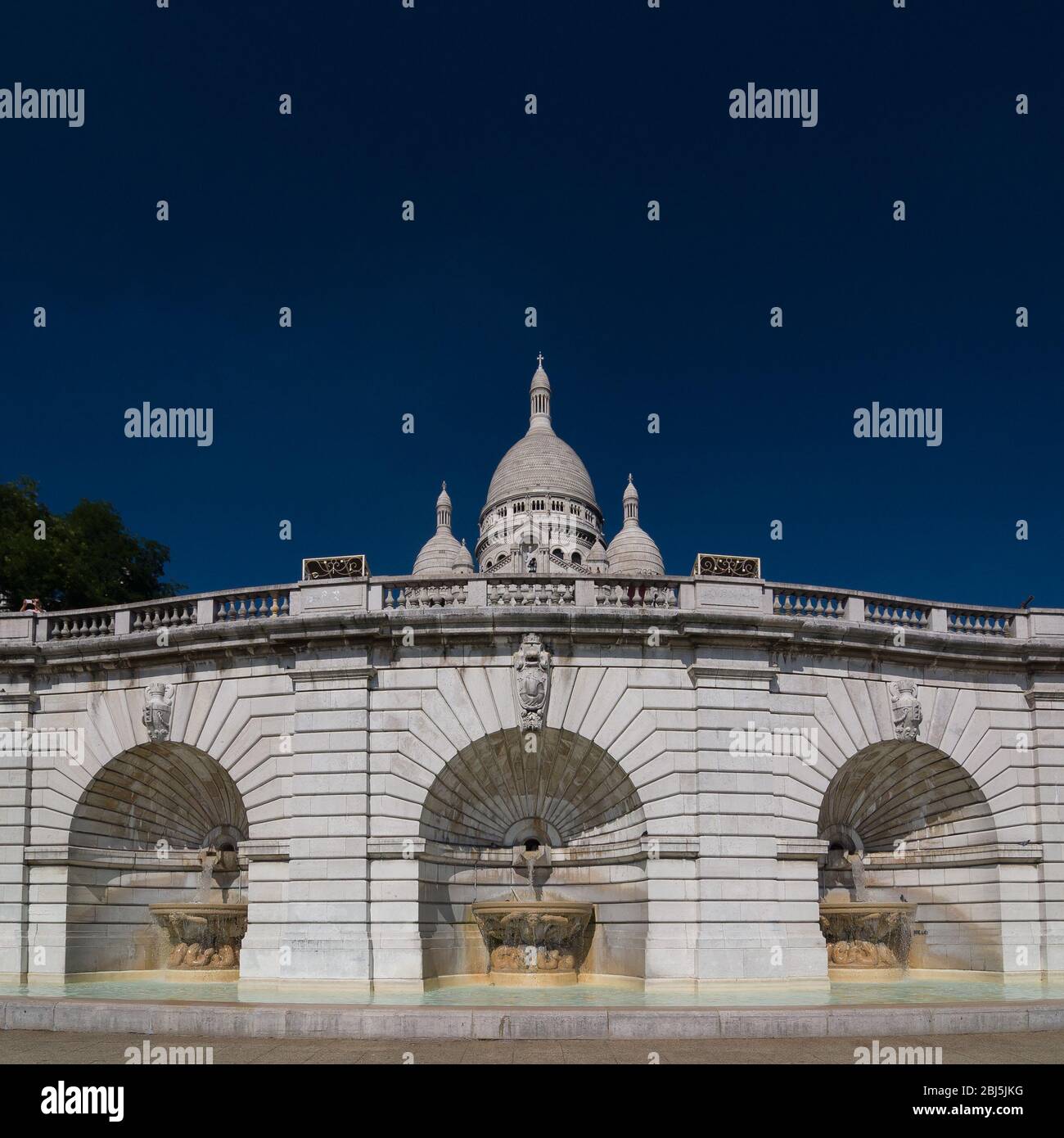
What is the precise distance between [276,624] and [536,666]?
536cm

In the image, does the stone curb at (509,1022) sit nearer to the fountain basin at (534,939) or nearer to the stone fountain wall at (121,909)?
the fountain basin at (534,939)

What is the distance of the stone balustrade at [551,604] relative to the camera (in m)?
23.0

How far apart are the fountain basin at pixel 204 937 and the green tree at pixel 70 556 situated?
1868cm

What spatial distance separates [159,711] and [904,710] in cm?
1599

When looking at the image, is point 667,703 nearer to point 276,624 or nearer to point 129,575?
point 276,624

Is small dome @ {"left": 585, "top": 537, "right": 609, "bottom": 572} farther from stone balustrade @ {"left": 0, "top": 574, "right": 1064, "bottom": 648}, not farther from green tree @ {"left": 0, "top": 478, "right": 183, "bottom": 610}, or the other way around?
stone balustrade @ {"left": 0, "top": 574, "right": 1064, "bottom": 648}

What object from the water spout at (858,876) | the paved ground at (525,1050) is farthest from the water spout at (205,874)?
the water spout at (858,876)

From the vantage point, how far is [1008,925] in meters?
23.9

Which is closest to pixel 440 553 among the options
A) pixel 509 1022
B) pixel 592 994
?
pixel 592 994

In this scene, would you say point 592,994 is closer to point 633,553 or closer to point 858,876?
point 858,876

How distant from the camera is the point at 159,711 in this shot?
953 inches

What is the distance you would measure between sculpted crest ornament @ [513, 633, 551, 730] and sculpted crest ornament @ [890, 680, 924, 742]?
300 inches

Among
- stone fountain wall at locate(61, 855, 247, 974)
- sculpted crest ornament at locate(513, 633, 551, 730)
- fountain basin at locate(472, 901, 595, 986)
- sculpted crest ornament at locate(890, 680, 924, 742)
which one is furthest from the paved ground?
stone fountain wall at locate(61, 855, 247, 974)
